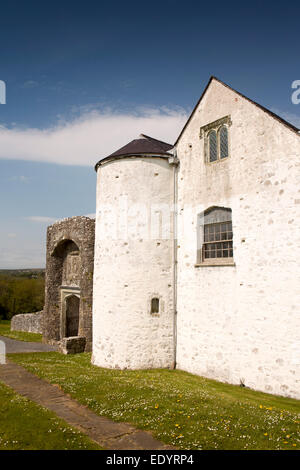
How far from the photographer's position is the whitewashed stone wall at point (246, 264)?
10.3m

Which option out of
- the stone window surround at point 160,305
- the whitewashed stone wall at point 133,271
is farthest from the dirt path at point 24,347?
the stone window surround at point 160,305

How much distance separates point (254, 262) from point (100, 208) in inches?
308

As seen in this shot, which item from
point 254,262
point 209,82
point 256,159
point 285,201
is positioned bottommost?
point 254,262

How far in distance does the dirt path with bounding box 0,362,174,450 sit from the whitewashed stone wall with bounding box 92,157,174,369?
376 centimetres

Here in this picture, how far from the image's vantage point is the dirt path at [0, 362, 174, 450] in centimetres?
643

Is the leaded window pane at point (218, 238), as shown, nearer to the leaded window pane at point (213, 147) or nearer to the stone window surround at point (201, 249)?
the stone window surround at point (201, 249)

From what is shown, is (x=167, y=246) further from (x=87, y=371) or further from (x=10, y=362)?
(x=10, y=362)

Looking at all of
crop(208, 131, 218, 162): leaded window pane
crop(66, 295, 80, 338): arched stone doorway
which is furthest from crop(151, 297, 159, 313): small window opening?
crop(66, 295, 80, 338): arched stone doorway

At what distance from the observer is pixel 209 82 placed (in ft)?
45.5

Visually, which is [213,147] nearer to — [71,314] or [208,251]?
[208,251]

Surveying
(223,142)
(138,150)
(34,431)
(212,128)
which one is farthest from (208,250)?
(34,431)

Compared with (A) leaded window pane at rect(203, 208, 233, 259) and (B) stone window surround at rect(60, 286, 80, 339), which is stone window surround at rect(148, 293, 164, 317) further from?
(B) stone window surround at rect(60, 286, 80, 339)

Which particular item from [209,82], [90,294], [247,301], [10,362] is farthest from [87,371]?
[209,82]

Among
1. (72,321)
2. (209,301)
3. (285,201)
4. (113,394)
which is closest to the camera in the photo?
(113,394)
